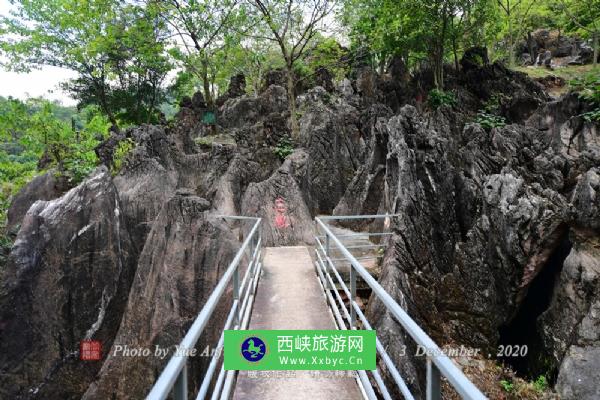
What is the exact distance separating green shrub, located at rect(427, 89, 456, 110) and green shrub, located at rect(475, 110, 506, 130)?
62.2 inches

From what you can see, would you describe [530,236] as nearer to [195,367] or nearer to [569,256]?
[569,256]

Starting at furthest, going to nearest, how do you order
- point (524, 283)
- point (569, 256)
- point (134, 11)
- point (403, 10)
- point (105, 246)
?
point (403, 10), point (134, 11), point (105, 246), point (524, 283), point (569, 256)

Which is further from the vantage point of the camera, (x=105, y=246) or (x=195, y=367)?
(x=105, y=246)

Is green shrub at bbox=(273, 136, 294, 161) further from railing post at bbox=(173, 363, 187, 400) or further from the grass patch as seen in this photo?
the grass patch

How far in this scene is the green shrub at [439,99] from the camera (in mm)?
19844

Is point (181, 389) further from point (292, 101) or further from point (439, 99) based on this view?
point (439, 99)

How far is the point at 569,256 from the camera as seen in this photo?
266 inches

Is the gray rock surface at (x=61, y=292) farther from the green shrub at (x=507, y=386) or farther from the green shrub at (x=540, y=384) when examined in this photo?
the green shrub at (x=540, y=384)

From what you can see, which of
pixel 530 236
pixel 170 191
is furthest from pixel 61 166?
pixel 530 236

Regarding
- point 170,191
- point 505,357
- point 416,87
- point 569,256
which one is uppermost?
point 416,87

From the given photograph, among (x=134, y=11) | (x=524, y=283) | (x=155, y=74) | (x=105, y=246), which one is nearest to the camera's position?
(x=524, y=283)

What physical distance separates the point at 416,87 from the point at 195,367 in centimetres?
2102

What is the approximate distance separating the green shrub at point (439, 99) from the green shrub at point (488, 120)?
1580 millimetres

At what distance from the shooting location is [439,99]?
782 inches
